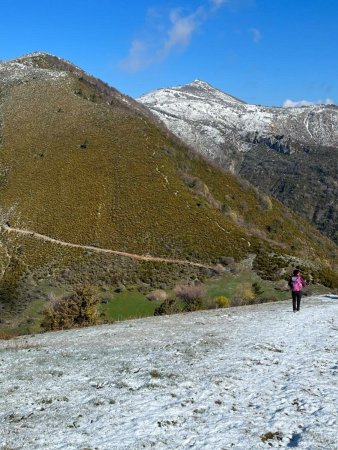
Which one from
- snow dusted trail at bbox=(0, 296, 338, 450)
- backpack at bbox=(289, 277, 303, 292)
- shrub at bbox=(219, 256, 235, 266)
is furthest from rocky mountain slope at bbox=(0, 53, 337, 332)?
snow dusted trail at bbox=(0, 296, 338, 450)

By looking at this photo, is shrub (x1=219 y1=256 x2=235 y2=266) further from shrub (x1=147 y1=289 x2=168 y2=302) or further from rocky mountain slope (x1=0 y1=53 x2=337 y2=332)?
shrub (x1=147 y1=289 x2=168 y2=302)

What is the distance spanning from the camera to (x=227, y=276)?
55562mm

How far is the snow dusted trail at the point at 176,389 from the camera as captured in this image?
10.0 m

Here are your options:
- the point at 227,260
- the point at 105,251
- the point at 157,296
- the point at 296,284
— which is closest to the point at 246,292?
the point at 157,296

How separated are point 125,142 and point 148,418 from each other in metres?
77.3

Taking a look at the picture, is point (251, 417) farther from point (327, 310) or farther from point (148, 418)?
point (327, 310)

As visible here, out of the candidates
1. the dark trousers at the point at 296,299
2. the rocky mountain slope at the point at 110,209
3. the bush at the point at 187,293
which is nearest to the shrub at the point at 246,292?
the bush at the point at 187,293

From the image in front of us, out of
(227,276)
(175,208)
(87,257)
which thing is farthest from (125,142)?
(227,276)

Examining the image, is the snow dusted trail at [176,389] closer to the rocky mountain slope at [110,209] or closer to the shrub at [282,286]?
the shrub at [282,286]

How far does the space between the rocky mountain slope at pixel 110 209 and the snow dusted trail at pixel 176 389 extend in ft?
104

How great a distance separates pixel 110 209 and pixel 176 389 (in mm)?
55445

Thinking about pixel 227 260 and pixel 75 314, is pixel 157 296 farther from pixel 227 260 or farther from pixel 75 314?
pixel 75 314

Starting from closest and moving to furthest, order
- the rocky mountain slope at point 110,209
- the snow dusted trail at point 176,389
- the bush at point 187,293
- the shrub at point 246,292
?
the snow dusted trail at point 176,389
the bush at point 187,293
the shrub at point 246,292
the rocky mountain slope at point 110,209

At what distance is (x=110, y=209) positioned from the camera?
67188 mm
